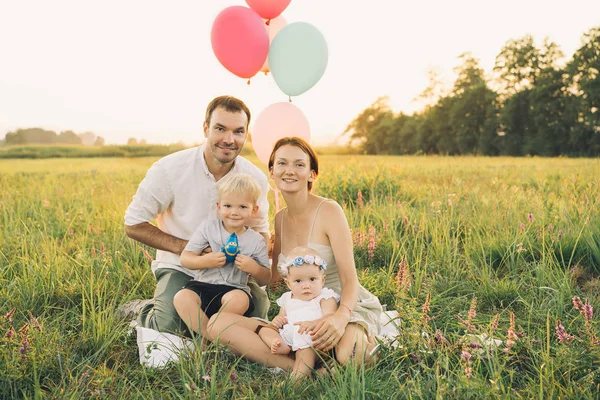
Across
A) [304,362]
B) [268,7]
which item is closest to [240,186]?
[304,362]

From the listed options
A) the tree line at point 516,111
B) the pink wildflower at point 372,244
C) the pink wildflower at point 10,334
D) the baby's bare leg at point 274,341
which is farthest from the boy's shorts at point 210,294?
the tree line at point 516,111

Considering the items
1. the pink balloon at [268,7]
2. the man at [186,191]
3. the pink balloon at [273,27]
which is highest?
the pink balloon at [268,7]

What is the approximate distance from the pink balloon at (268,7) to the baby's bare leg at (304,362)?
3232mm

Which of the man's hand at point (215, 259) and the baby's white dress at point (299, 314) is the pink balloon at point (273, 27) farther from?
the baby's white dress at point (299, 314)

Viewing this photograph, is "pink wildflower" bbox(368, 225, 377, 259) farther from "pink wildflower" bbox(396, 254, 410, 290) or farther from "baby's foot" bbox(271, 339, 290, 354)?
"baby's foot" bbox(271, 339, 290, 354)

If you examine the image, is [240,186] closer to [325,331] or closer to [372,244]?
[325,331]

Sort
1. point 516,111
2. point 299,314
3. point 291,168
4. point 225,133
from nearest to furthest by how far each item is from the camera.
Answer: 1. point 299,314
2. point 291,168
3. point 225,133
4. point 516,111

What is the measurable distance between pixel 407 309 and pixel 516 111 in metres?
35.0

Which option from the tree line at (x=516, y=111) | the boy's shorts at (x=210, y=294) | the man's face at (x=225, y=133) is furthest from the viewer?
the tree line at (x=516, y=111)

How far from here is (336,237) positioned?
120 inches

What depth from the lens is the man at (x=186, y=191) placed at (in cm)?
342

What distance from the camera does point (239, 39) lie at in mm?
4332

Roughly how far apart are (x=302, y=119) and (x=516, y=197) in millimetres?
2665

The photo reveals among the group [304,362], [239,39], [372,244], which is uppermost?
[239,39]
